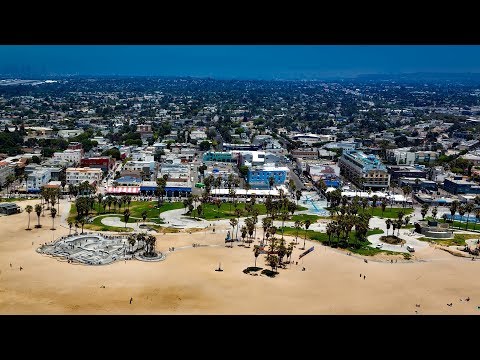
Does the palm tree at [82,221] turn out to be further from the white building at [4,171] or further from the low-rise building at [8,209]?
the white building at [4,171]

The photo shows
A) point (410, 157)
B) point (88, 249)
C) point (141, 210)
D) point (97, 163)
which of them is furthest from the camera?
point (410, 157)

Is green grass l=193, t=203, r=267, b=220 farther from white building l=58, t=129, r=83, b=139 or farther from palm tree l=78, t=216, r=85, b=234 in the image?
white building l=58, t=129, r=83, b=139

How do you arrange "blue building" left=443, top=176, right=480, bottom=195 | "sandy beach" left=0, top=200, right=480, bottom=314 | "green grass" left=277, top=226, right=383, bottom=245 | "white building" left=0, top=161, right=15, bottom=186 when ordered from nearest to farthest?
"sandy beach" left=0, top=200, right=480, bottom=314 → "green grass" left=277, top=226, right=383, bottom=245 → "white building" left=0, top=161, right=15, bottom=186 → "blue building" left=443, top=176, right=480, bottom=195

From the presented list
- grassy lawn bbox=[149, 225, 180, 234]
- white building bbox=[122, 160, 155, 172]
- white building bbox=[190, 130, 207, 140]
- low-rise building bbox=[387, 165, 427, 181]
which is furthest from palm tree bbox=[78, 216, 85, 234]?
white building bbox=[190, 130, 207, 140]

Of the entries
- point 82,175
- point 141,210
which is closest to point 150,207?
point 141,210

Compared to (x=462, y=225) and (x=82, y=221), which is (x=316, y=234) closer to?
(x=462, y=225)

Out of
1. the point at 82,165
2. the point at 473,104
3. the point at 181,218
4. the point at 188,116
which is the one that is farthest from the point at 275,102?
the point at 181,218
